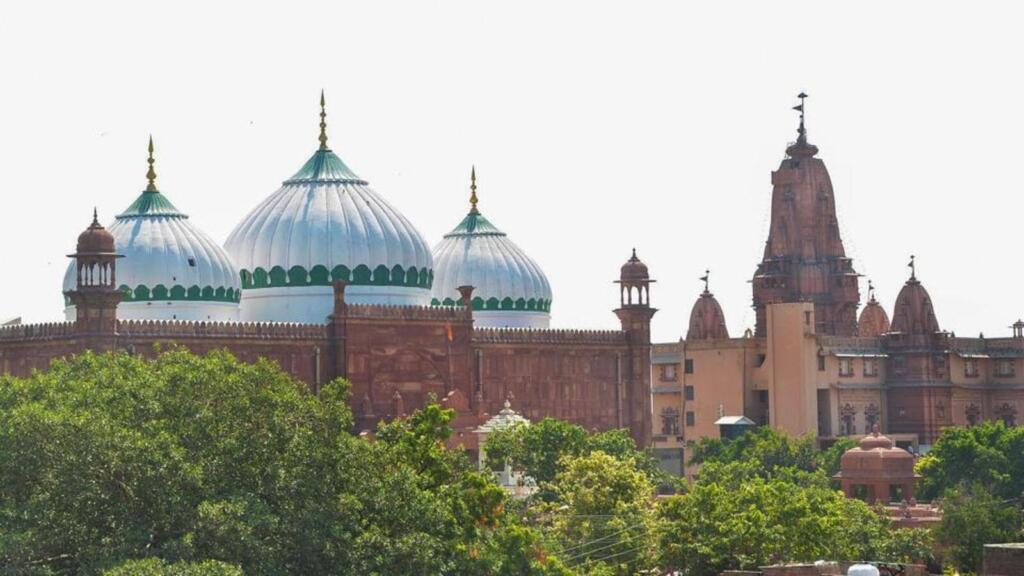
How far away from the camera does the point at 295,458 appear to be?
37.8 metres

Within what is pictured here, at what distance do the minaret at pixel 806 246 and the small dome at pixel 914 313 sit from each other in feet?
15.6

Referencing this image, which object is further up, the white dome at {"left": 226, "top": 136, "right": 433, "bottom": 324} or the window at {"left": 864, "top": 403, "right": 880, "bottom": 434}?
the white dome at {"left": 226, "top": 136, "right": 433, "bottom": 324}

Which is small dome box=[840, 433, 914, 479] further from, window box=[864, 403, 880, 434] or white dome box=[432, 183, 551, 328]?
window box=[864, 403, 880, 434]

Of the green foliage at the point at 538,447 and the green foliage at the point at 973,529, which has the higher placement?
the green foliage at the point at 538,447

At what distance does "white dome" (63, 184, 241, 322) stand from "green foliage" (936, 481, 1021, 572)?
19.9 m

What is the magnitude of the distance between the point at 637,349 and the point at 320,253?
456 inches

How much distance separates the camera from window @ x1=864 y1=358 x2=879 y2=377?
95812 millimetres

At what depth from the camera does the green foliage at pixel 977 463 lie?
72.8m

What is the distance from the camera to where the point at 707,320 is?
101188 mm

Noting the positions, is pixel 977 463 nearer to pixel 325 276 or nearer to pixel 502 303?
pixel 502 303

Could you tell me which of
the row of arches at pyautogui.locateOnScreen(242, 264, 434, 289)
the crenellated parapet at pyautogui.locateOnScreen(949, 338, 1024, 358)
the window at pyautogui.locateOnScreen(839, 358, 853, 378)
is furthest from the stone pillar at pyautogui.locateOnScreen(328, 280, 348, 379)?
the crenellated parapet at pyautogui.locateOnScreen(949, 338, 1024, 358)

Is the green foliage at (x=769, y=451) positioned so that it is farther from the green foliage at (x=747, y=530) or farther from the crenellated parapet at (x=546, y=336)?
the green foliage at (x=747, y=530)

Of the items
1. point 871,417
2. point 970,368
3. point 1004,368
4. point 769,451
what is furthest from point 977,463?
point 1004,368

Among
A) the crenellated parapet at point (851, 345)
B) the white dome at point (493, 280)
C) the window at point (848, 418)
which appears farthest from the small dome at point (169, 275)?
the window at point (848, 418)
